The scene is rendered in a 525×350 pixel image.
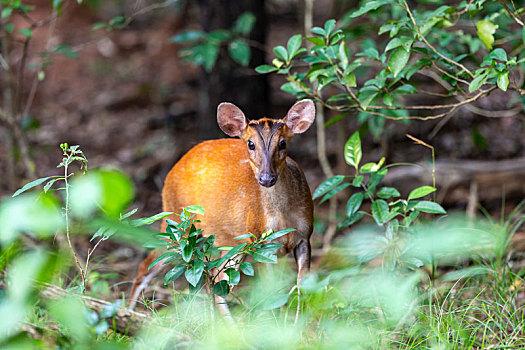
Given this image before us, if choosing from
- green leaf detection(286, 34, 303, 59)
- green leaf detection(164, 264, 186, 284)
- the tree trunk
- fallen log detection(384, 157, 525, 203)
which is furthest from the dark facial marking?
fallen log detection(384, 157, 525, 203)

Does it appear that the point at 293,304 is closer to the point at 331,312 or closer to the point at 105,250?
the point at 331,312

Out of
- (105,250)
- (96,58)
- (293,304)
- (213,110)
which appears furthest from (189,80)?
(293,304)

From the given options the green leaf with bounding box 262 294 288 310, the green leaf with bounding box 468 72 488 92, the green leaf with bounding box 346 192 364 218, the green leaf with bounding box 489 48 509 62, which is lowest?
the green leaf with bounding box 346 192 364 218

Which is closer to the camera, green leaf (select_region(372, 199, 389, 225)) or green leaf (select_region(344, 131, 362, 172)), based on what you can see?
green leaf (select_region(372, 199, 389, 225))

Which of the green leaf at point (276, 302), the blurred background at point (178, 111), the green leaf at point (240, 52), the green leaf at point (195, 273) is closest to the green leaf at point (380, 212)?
the green leaf at point (276, 302)

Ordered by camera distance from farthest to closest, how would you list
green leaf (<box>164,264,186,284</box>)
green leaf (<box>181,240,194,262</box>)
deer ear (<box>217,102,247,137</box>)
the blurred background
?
the blurred background, deer ear (<box>217,102,247,137</box>), green leaf (<box>164,264,186,284</box>), green leaf (<box>181,240,194,262</box>)

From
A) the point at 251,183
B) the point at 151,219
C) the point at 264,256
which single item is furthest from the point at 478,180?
the point at 151,219

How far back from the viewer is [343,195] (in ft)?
21.9

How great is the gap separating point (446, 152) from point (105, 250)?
178 inches

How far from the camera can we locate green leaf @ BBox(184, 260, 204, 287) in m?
2.81

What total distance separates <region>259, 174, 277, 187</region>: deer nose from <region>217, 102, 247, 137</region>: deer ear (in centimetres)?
49

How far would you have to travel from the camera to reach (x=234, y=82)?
6.27 m

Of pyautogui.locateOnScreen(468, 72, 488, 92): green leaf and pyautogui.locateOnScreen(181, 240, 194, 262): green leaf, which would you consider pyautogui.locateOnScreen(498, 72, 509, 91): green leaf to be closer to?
pyautogui.locateOnScreen(468, 72, 488, 92): green leaf

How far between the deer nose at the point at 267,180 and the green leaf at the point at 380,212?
0.76 meters
